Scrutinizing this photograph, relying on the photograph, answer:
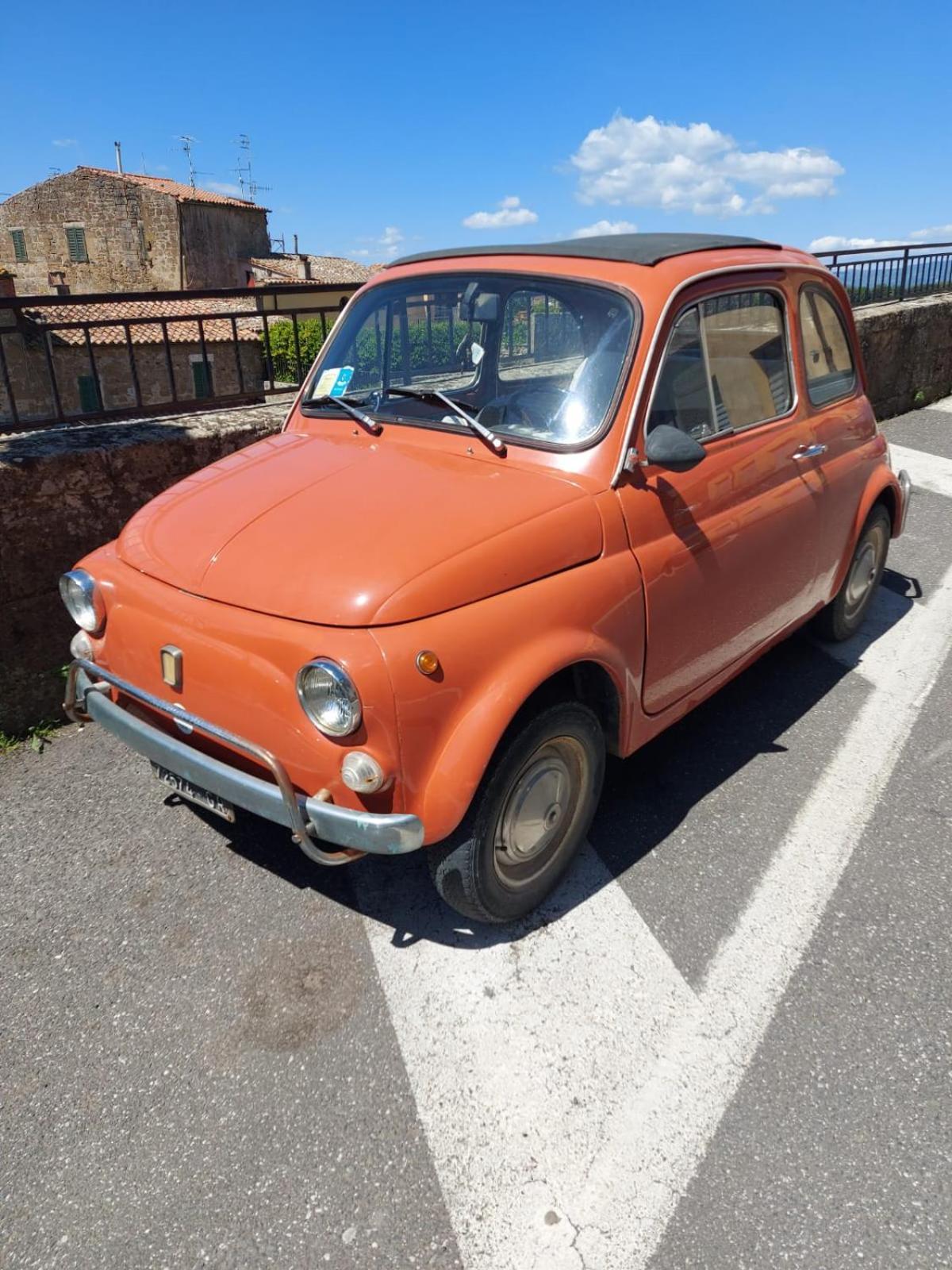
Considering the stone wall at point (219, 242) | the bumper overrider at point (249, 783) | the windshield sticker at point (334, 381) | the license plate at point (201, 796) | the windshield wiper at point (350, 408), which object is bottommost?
the license plate at point (201, 796)

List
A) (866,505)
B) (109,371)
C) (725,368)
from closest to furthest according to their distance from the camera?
(725,368)
(866,505)
(109,371)

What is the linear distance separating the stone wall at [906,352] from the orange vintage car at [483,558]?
6307 mm

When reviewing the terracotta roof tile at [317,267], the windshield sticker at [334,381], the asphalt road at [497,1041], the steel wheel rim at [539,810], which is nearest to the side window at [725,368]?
the steel wheel rim at [539,810]

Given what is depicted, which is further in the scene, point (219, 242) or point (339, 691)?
point (219, 242)

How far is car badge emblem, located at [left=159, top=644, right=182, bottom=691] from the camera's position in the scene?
2.34 m

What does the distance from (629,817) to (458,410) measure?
1.60 meters

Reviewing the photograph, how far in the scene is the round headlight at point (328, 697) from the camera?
2.03 m

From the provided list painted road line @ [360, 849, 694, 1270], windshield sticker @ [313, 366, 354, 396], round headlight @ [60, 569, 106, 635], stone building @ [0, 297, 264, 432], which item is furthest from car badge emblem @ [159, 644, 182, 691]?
stone building @ [0, 297, 264, 432]

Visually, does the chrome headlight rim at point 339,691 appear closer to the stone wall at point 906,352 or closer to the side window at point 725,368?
the side window at point 725,368

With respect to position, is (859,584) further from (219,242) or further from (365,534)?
(219,242)

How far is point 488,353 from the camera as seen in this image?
3.23 metres

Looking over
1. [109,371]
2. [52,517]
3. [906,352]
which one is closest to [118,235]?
[109,371]

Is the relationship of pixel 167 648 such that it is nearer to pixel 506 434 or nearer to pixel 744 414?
pixel 506 434

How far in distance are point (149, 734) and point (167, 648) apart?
28 centimetres
